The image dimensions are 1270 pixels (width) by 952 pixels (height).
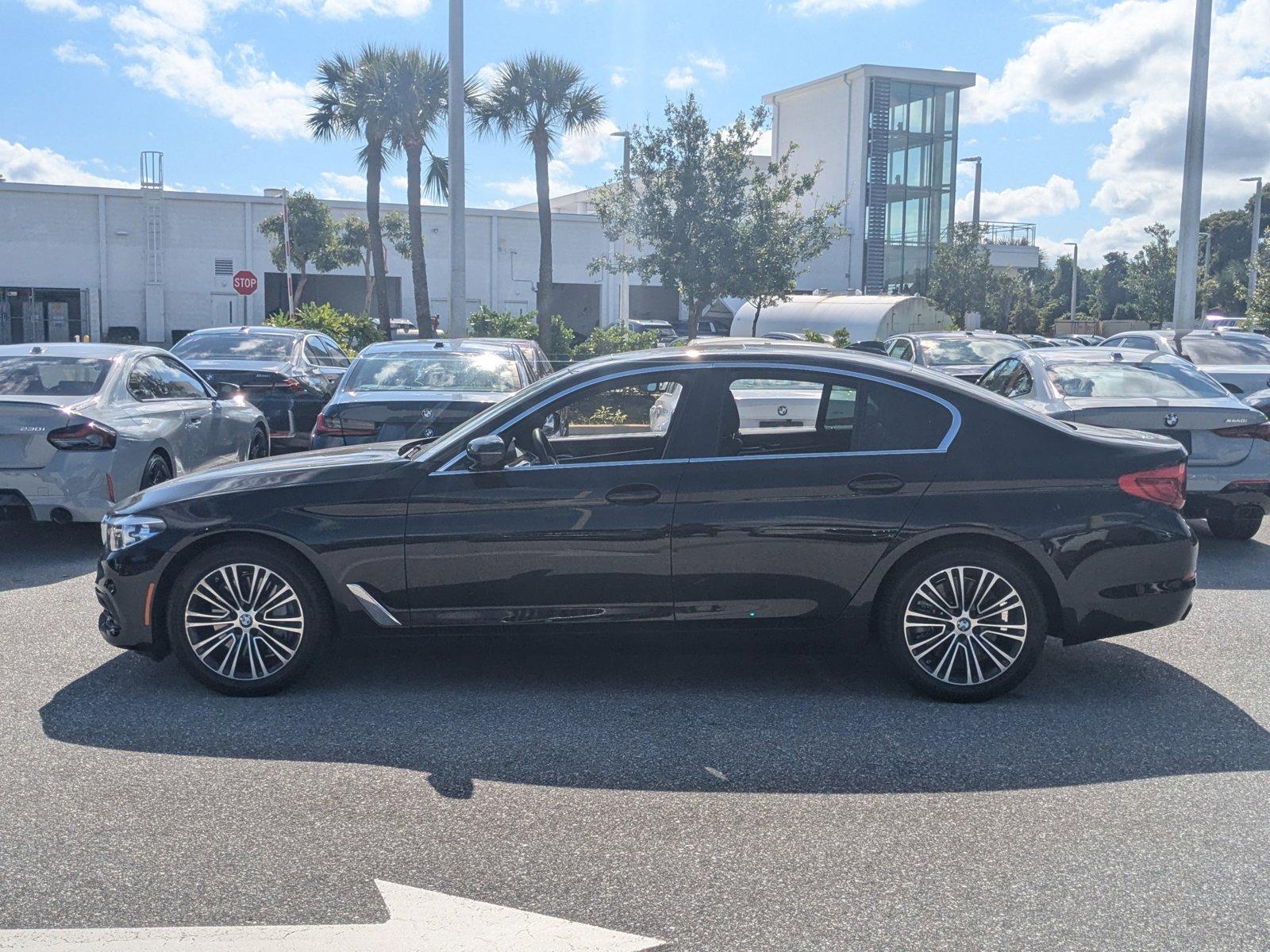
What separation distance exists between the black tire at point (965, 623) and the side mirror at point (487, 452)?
182 centimetres

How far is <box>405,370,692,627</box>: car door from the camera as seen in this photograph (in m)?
5.61

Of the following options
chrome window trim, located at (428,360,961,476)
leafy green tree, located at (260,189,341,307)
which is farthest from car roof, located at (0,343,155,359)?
leafy green tree, located at (260,189,341,307)

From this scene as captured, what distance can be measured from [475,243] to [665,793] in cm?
5562

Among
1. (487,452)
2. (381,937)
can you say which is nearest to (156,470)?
(487,452)

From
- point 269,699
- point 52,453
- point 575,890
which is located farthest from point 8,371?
point 575,890

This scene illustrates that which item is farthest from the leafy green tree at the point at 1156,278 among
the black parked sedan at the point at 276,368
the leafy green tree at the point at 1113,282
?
the black parked sedan at the point at 276,368

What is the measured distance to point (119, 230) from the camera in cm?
5275

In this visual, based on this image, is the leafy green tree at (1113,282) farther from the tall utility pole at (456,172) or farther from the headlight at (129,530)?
the headlight at (129,530)

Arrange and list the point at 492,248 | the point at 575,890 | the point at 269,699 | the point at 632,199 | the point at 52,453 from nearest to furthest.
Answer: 1. the point at 575,890
2. the point at 269,699
3. the point at 52,453
4. the point at 632,199
5. the point at 492,248

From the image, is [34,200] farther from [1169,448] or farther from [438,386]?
[1169,448]

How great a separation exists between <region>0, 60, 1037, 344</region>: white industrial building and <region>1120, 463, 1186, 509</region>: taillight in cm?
3670

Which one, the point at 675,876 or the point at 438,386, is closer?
the point at 675,876

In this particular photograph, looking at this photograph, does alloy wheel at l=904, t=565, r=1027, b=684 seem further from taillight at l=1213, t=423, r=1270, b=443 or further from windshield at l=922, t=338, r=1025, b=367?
windshield at l=922, t=338, r=1025, b=367

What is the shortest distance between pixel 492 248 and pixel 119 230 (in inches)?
624
